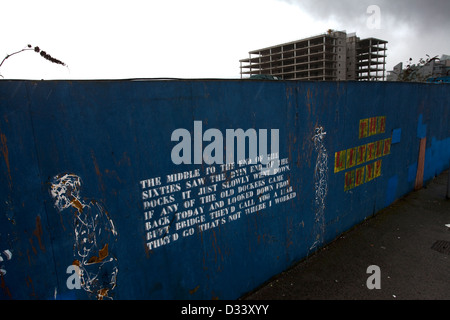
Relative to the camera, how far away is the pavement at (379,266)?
11.6 feet

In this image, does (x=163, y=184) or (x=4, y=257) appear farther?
(x=163, y=184)

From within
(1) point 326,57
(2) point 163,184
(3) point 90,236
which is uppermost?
(1) point 326,57

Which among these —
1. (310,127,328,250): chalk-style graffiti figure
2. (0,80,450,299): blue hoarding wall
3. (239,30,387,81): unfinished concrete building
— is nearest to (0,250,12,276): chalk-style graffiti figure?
(0,80,450,299): blue hoarding wall

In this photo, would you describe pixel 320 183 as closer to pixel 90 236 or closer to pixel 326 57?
pixel 90 236

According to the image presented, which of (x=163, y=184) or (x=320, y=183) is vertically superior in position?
(x=163, y=184)

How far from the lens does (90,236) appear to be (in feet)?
7.62

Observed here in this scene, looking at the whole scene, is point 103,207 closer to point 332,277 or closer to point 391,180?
point 332,277

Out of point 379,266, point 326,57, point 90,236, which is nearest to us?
point 90,236

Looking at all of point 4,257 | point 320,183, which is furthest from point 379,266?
point 4,257

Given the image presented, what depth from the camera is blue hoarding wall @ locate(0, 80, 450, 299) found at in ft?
6.66

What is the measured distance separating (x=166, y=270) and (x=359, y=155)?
4.03 meters

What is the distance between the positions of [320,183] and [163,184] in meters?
2.71
